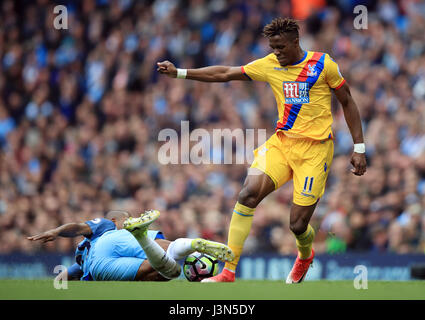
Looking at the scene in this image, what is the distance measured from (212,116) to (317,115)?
718 cm

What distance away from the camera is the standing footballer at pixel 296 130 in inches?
298

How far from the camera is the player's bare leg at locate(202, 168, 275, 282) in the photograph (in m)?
7.59

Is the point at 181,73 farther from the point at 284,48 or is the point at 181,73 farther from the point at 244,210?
the point at 244,210

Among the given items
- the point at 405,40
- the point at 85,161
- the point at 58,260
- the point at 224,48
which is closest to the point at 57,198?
the point at 85,161

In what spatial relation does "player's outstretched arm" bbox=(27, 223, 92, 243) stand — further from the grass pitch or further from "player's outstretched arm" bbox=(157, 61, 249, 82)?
"player's outstretched arm" bbox=(157, 61, 249, 82)

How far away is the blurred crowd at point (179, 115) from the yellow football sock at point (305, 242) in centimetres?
397

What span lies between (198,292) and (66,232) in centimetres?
199

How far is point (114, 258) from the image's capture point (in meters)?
→ 8.09

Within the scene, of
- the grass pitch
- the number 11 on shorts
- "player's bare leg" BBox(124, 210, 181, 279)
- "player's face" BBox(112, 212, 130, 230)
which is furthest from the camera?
"player's face" BBox(112, 212, 130, 230)

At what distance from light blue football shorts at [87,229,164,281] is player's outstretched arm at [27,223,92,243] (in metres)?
0.18

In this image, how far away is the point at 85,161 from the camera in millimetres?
15266

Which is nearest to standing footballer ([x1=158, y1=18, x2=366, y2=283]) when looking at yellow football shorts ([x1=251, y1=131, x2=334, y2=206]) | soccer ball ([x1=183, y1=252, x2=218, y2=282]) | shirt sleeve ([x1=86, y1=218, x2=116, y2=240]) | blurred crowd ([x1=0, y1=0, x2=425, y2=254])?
yellow football shorts ([x1=251, y1=131, x2=334, y2=206])

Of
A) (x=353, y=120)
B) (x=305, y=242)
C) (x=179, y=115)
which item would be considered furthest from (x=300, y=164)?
(x=179, y=115)

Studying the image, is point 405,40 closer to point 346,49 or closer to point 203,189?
point 346,49
